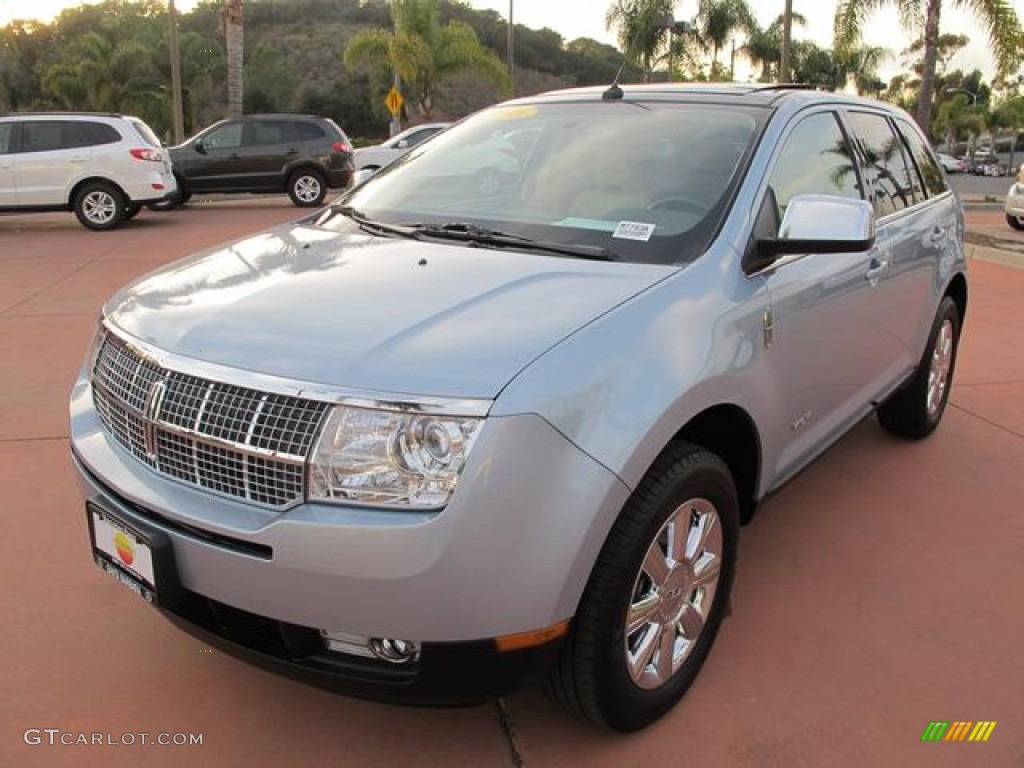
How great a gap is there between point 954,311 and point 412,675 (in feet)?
12.9

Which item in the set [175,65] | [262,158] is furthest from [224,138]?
[175,65]

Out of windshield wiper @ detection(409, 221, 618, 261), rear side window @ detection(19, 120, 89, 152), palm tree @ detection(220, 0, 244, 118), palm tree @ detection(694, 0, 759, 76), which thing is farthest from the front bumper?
palm tree @ detection(694, 0, 759, 76)

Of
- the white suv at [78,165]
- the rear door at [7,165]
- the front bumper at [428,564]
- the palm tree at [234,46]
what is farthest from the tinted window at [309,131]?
the front bumper at [428,564]

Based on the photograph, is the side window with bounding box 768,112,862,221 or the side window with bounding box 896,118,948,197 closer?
the side window with bounding box 768,112,862,221

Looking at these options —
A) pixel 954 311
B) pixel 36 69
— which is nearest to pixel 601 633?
pixel 954 311

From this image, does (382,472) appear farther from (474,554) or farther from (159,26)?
(159,26)

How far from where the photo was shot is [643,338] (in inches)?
Result: 89.0

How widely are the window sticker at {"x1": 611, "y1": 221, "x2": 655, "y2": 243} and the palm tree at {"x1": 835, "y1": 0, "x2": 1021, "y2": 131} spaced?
15.2 meters

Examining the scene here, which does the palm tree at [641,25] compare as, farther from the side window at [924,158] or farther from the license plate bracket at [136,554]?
the license plate bracket at [136,554]

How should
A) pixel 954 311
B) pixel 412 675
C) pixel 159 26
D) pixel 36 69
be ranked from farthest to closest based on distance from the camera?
pixel 36 69, pixel 159 26, pixel 954 311, pixel 412 675

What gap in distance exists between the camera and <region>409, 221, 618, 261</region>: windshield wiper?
107 inches

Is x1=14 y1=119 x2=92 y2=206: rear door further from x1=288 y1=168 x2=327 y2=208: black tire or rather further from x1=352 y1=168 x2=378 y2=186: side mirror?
x1=352 y1=168 x2=378 y2=186: side mirror

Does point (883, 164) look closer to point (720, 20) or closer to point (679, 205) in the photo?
point (679, 205)

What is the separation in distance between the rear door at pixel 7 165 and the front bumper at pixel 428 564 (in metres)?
13.3
